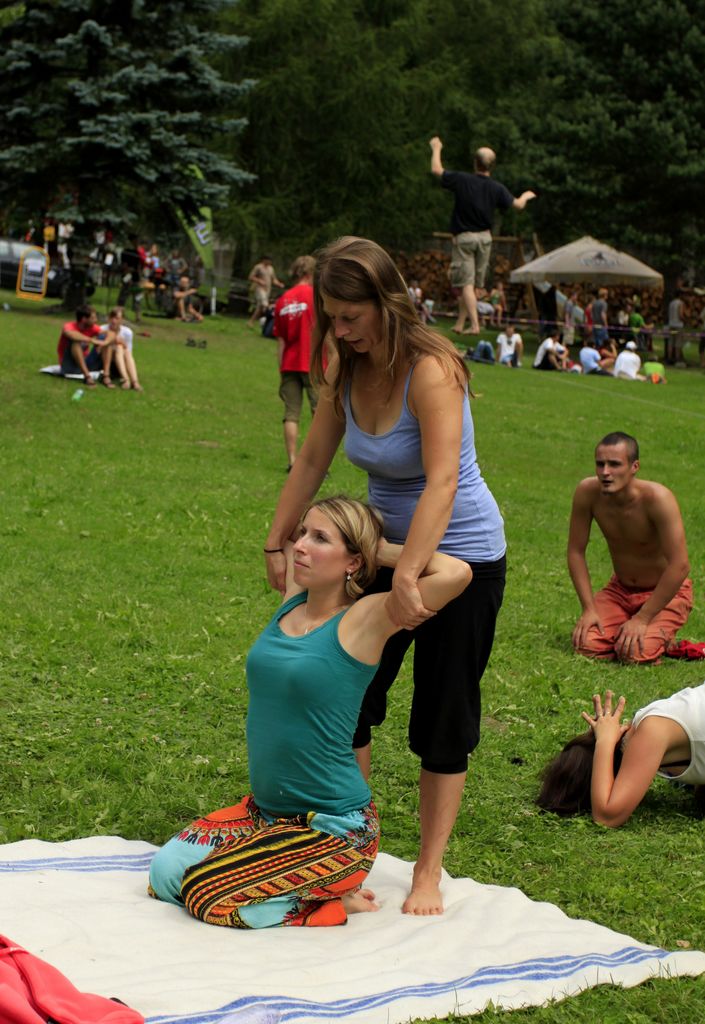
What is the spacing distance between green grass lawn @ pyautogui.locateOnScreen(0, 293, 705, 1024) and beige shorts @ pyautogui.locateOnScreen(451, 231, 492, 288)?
210 cm

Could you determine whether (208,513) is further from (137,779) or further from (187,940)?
(187,940)

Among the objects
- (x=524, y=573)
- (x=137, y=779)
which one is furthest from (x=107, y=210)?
(x=137, y=779)

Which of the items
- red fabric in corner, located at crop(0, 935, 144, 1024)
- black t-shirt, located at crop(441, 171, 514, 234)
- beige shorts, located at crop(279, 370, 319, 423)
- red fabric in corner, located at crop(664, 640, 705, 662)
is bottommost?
red fabric in corner, located at crop(664, 640, 705, 662)

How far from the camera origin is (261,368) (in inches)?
848

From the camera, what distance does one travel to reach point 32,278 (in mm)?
28172

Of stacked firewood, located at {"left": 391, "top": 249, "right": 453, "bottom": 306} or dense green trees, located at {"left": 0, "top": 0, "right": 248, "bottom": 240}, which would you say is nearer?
dense green trees, located at {"left": 0, "top": 0, "right": 248, "bottom": 240}

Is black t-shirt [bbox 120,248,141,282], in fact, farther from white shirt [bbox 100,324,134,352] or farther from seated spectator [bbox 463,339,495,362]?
white shirt [bbox 100,324,134,352]

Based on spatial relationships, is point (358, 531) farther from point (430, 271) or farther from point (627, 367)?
point (430, 271)

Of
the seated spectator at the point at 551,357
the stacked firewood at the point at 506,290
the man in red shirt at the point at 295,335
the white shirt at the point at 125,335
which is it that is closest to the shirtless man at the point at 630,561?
the man in red shirt at the point at 295,335

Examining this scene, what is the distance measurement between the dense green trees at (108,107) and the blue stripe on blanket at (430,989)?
2137 centimetres

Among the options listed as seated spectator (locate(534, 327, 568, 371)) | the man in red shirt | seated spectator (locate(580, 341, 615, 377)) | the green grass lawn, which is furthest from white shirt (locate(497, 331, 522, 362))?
the man in red shirt

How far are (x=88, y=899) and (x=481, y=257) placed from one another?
10.9 metres

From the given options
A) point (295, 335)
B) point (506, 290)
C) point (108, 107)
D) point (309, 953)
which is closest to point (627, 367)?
point (108, 107)

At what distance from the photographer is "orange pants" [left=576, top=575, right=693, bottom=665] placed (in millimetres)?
7367
